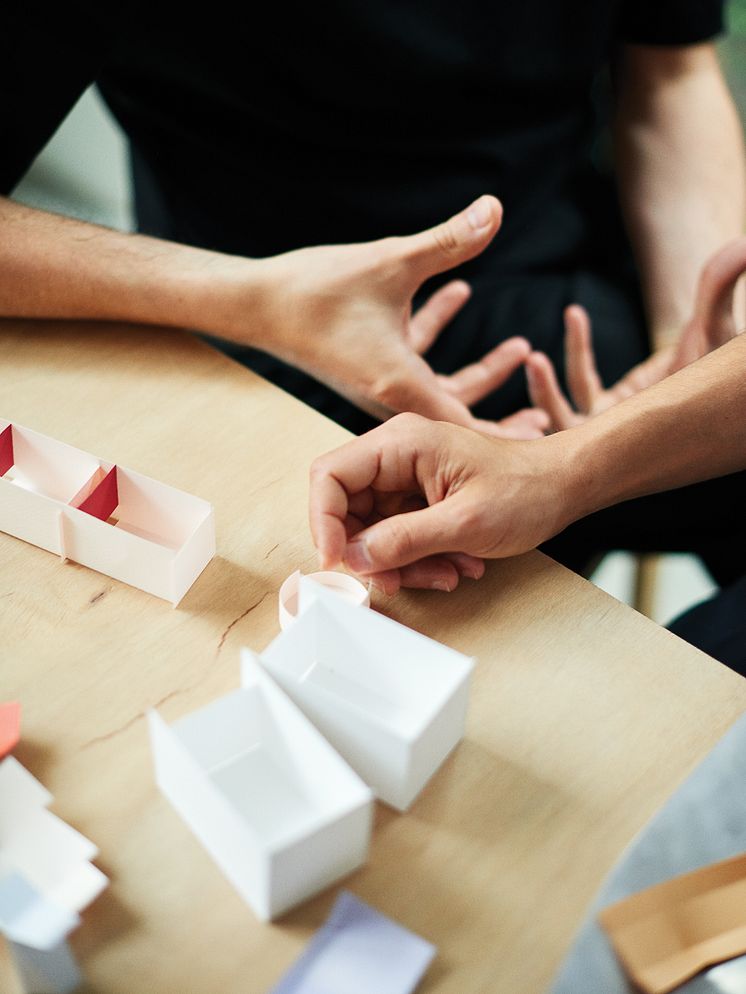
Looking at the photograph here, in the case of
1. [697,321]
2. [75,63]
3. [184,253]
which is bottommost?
[697,321]

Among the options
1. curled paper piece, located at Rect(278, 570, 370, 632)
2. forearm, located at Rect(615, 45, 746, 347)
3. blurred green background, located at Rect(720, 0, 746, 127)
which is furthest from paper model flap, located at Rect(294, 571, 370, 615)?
blurred green background, located at Rect(720, 0, 746, 127)

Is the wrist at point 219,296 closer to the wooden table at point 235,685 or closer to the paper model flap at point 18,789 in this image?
the wooden table at point 235,685

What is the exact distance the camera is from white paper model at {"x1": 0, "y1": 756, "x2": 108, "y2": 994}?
52 centimetres

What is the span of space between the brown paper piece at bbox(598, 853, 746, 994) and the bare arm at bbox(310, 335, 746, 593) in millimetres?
A: 279

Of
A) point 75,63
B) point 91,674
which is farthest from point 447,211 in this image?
point 91,674

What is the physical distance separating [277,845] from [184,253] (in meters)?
0.67

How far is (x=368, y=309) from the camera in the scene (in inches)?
38.1

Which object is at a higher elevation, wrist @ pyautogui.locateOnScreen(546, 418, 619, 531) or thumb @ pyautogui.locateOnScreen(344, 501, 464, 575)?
thumb @ pyautogui.locateOnScreen(344, 501, 464, 575)

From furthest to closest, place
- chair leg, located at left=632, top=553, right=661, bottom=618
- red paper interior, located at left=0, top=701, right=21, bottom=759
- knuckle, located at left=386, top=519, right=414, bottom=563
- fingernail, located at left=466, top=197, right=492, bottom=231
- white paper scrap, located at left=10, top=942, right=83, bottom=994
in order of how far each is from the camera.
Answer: chair leg, located at left=632, top=553, right=661, bottom=618
fingernail, located at left=466, top=197, right=492, bottom=231
knuckle, located at left=386, top=519, right=414, bottom=563
red paper interior, located at left=0, top=701, right=21, bottom=759
white paper scrap, located at left=10, top=942, right=83, bottom=994

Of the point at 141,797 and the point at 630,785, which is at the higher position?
the point at 141,797

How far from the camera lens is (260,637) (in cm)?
72

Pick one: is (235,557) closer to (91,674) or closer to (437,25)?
(91,674)

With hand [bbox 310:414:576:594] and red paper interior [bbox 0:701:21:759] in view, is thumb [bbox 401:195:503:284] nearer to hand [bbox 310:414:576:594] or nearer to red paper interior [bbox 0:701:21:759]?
hand [bbox 310:414:576:594]

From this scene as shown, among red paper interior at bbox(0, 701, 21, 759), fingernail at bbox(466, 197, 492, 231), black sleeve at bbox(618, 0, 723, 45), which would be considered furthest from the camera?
black sleeve at bbox(618, 0, 723, 45)
